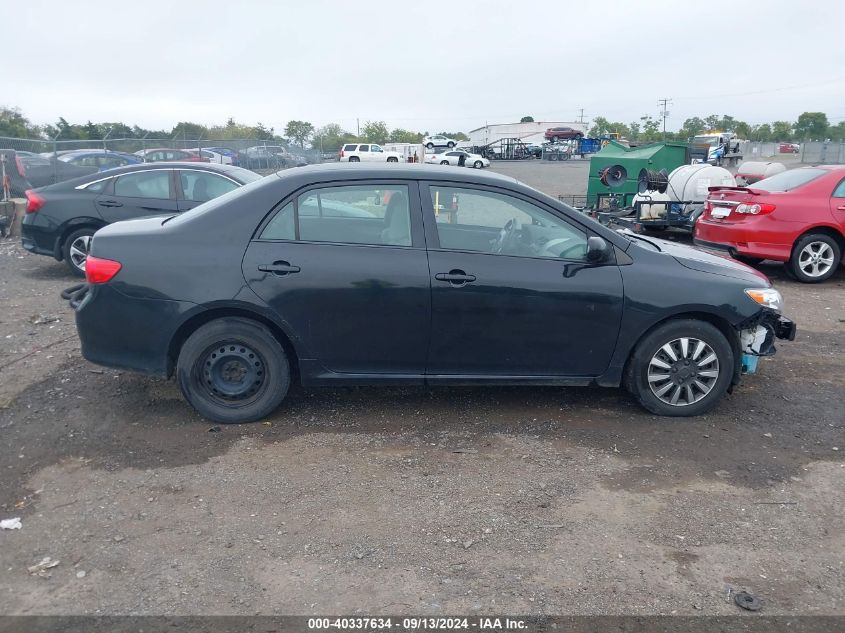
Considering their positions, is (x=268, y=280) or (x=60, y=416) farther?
(x=60, y=416)

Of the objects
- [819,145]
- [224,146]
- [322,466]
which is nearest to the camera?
[322,466]

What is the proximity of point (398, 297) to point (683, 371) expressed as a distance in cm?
203

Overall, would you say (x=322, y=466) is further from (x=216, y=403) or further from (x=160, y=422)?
(x=160, y=422)

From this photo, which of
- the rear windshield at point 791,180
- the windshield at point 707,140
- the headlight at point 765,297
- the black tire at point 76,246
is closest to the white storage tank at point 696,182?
the rear windshield at point 791,180

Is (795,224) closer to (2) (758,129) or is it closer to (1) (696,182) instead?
(1) (696,182)

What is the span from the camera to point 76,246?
922 centimetres

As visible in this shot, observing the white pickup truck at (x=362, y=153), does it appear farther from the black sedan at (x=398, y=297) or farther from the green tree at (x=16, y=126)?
the black sedan at (x=398, y=297)

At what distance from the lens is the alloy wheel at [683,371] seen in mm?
4801

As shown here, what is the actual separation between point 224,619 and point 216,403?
202cm

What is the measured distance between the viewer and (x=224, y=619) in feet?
9.62

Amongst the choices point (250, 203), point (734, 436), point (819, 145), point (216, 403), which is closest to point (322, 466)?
point (216, 403)

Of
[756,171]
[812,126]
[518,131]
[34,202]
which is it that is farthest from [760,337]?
[812,126]

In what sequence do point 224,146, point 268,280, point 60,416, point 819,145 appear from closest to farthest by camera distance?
point 268,280 → point 60,416 → point 224,146 → point 819,145

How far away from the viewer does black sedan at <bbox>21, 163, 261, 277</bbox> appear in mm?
9086
